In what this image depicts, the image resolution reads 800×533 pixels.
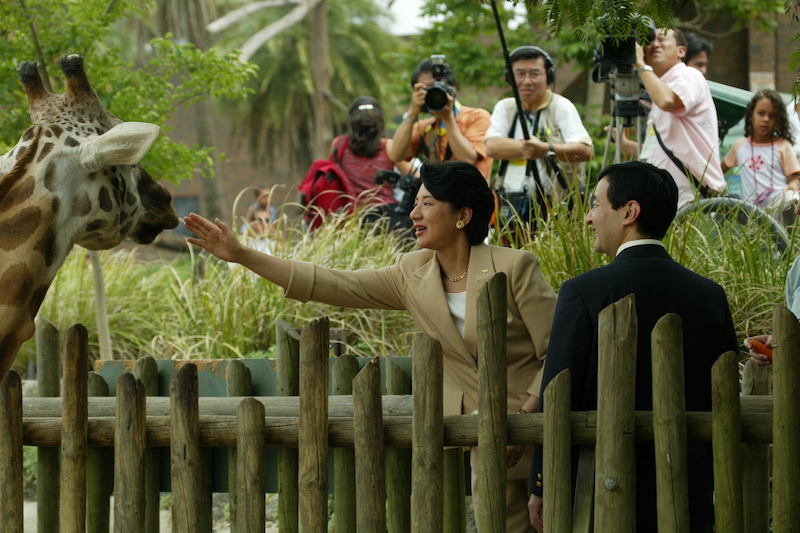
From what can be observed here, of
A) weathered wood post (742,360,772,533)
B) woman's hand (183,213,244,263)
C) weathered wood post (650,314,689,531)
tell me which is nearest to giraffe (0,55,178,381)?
woman's hand (183,213,244,263)

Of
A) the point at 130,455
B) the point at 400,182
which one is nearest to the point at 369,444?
the point at 130,455

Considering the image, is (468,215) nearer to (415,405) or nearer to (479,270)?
(479,270)

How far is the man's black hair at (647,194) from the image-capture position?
2.79 m

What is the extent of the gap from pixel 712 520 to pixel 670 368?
54 cm

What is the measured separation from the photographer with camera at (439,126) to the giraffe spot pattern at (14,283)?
10.8 feet

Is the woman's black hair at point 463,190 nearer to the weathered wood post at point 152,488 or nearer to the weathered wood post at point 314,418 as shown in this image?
the weathered wood post at point 314,418

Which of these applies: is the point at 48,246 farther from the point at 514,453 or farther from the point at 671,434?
the point at 671,434

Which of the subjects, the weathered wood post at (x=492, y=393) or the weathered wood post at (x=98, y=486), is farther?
the weathered wood post at (x=98, y=486)

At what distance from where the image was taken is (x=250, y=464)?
305cm

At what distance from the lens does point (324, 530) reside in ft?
9.88

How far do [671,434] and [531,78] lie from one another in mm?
3417

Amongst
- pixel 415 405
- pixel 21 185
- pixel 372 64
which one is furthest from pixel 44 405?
pixel 372 64

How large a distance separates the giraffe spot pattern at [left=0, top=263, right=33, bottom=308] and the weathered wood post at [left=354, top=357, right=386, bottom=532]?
101 centimetres

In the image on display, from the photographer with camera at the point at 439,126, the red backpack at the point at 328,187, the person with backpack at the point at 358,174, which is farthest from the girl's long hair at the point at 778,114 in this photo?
the red backpack at the point at 328,187
